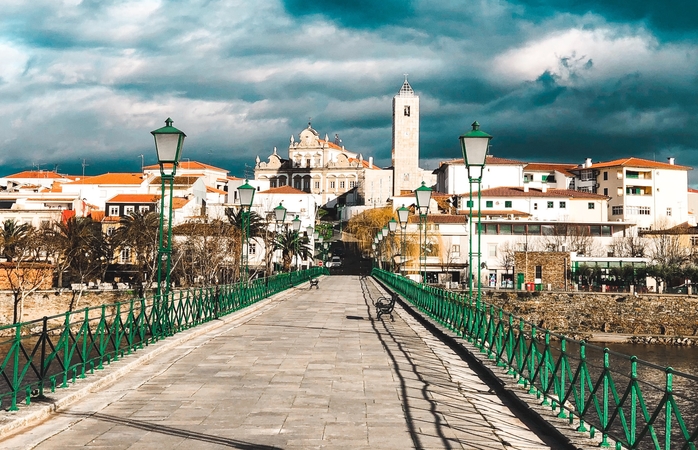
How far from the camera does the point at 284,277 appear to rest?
128 feet

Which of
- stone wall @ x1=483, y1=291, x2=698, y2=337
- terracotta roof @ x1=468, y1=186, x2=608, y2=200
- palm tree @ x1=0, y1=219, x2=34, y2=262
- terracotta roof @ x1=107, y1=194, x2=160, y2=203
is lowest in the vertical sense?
stone wall @ x1=483, y1=291, x2=698, y2=337

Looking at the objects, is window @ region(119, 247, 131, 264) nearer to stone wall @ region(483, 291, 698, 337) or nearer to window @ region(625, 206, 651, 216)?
stone wall @ region(483, 291, 698, 337)

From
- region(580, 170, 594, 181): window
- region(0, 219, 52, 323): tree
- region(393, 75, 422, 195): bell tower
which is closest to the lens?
region(0, 219, 52, 323): tree

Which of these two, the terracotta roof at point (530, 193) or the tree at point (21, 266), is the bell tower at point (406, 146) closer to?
the terracotta roof at point (530, 193)

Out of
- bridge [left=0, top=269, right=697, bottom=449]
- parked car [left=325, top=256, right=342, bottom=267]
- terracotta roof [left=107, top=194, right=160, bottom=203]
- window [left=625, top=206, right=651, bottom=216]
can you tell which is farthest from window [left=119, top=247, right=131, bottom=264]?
window [left=625, top=206, right=651, bottom=216]

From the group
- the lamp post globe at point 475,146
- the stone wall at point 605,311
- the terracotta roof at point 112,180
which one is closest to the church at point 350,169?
the terracotta roof at point 112,180

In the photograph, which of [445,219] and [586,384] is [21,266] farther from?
[586,384]

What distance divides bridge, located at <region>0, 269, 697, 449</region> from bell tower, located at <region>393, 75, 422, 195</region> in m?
108

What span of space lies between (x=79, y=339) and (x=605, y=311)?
5153 cm

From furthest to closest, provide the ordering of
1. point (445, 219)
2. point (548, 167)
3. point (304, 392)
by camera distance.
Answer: point (548, 167), point (445, 219), point (304, 392)

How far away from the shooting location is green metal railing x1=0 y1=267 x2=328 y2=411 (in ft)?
25.4

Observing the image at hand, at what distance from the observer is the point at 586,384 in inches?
285

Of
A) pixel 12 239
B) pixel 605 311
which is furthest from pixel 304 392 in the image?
pixel 12 239

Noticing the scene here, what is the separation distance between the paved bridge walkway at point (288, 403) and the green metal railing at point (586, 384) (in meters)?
0.51
